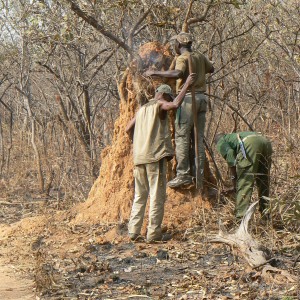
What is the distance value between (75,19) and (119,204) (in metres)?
3.09

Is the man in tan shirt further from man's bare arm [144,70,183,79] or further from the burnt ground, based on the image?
the burnt ground

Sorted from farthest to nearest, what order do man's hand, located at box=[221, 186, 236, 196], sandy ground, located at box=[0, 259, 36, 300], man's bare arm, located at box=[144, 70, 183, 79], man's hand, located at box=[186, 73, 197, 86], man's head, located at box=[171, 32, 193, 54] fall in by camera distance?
man's hand, located at box=[221, 186, 236, 196], man's head, located at box=[171, 32, 193, 54], man's bare arm, located at box=[144, 70, 183, 79], man's hand, located at box=[186, 73, 197, 86], sandy ground, located at box=[0, 259, 36, 300]

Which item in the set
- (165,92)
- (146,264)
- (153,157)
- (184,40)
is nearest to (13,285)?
(146,264)

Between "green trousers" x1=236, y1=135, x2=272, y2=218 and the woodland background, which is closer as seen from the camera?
"green trousers" x1=236, y1=135, x2=272, y2=218

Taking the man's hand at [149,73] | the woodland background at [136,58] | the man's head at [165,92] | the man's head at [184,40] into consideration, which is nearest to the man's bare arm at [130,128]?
the man's head at [165,92]

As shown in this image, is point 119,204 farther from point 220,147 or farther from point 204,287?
point 204,287

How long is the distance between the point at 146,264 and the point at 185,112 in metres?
1.85

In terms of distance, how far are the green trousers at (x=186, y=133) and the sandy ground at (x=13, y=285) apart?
79.9 inches

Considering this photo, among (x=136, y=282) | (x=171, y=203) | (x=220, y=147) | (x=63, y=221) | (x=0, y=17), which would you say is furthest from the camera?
(x=0, y=17)

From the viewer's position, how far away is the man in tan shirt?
7.39 meters

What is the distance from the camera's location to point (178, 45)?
24.7 ft

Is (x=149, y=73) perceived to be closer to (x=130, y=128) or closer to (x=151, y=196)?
(x=130, y=128)

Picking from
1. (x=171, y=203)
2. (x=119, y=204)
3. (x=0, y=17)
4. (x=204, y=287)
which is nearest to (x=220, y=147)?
(x=171, y=203)

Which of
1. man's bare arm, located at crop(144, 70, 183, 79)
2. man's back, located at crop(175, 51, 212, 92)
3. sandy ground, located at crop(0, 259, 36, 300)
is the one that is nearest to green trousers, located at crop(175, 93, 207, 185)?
man's back, located at crop(175, 51, 212, 92)
